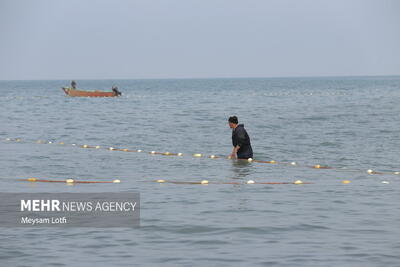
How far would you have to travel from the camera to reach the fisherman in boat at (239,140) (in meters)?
20.0

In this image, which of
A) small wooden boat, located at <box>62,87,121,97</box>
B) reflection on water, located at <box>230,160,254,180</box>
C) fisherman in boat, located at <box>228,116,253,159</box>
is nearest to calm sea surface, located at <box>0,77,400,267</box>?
reflection on water, located at <box>230,160,254,180</box>

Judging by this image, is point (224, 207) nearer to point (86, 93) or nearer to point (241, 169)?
point (241, 169)

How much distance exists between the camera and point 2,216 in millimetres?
12891

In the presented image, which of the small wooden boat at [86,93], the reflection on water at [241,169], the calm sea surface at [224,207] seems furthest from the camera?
the small wooden boat at [86,93]

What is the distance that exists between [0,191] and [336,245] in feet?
27.3

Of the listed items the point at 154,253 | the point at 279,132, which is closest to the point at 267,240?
the point at 154,253

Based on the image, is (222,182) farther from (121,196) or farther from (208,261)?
(208,261)

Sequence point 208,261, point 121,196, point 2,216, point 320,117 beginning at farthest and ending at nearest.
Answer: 1. point 320,117
2. point 121,196
3. point 2,216
4. point 208,261

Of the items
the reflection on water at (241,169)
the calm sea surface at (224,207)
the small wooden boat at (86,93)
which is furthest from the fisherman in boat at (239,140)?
the small wooden boat at (86,93)

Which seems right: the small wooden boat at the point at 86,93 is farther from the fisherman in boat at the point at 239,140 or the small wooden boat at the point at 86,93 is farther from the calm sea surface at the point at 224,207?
the fisherman in boat at the point at 239,140

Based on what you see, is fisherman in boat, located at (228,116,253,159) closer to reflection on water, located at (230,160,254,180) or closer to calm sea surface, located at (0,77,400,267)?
reflection on water, located at (230,160,254,180)

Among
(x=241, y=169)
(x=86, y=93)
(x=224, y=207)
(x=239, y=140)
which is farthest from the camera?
(x=86, y=93)

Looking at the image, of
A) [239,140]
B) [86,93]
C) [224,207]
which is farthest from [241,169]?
[86,93]

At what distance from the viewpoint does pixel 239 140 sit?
67.4ft
